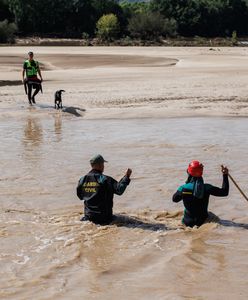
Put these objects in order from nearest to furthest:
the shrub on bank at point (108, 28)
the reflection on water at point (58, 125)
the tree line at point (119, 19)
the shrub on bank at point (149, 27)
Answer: the reflection on water at point (58, 125)
the shrub on bank at point (108, 28)
the shrub on bank at point (149, 27)
the tree line at point (119, 19)

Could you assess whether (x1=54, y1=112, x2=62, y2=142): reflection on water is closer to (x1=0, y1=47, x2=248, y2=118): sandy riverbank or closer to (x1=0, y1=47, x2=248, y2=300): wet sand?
(x1=0, y1=47, x2=248, y2=300): wet sand

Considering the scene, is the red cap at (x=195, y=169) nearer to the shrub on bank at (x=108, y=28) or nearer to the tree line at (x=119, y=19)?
the tree line at (x=119, y=19)

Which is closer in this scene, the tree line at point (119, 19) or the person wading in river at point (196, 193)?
the person wading in river at point (196, 193)

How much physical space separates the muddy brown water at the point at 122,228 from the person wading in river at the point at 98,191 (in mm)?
170

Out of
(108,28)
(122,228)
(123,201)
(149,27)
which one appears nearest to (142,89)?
(123,201)

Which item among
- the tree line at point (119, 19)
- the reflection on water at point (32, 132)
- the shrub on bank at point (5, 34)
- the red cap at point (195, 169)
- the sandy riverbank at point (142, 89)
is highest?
the tree line at point (119, 19)

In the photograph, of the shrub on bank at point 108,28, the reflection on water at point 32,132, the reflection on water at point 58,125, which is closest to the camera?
the reflection on water at point 32,132

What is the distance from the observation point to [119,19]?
93.9m

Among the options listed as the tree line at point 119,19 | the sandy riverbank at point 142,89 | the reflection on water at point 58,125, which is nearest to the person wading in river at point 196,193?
A: the reflection on water at point 58,125

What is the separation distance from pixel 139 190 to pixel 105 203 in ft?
6.42

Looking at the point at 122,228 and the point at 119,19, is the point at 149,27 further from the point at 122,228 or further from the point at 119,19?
the point at 122,228

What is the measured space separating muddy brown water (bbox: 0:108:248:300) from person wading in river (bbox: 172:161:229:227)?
0.60 ft

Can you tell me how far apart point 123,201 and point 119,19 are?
289 ft

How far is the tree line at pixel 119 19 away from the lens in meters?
83.6
